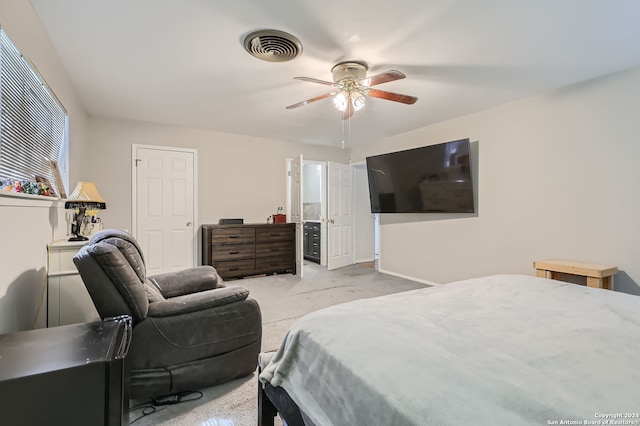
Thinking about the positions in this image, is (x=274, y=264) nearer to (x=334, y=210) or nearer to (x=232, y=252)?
(x=232, y=252)

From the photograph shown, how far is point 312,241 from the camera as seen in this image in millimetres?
6445

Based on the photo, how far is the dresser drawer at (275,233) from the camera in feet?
15.7

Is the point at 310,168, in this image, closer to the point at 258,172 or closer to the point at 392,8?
the point at 258,172

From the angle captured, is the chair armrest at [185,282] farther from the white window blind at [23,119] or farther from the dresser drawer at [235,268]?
the dresser drawer at [235,268]

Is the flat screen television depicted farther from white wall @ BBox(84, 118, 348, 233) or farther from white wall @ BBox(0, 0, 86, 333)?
white wall @ BBox(0, 0, 86, 333)

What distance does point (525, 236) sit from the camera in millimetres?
3395

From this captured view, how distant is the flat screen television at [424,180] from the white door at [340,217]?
33.9 inches

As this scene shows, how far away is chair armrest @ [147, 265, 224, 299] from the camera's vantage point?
2369 millimetres

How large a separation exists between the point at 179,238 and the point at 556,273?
4789mm

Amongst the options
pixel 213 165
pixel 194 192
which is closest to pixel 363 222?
pixel 213 165

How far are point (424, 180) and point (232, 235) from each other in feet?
9.74

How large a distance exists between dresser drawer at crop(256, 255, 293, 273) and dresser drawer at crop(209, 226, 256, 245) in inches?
15.4

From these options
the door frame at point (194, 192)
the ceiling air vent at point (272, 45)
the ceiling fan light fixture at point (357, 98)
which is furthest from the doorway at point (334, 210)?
the ceiling air vent at point (272, 45)

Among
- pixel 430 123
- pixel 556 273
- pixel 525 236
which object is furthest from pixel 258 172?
pixel 556 273
